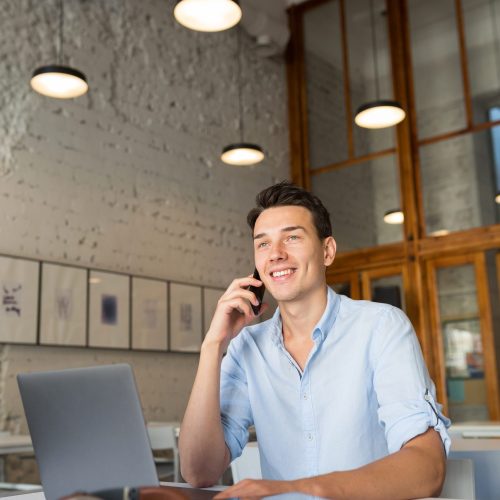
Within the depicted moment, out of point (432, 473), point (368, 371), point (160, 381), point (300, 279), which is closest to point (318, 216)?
point (300, 279)

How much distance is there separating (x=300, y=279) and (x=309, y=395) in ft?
1.09

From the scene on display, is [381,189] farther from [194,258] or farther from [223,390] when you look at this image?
[223,390]

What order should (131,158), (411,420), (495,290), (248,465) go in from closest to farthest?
(411,420) → (248,465) → (131,158) → (495,290)

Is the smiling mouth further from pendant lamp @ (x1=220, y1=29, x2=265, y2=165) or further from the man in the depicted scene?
pendant lamp @ (x1=220, y1=29, x2=265, y2=165)

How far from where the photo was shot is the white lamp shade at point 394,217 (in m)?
8.27

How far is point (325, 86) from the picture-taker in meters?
9.20

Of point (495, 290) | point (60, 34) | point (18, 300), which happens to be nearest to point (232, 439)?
point (18, 300)

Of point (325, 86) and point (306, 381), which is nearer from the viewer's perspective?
point (306, 381)

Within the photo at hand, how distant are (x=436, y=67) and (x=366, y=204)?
1.81 meters

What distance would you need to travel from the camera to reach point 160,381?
711 cm

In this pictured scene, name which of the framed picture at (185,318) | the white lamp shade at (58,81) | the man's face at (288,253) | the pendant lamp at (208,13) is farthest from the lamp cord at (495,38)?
the man's face at (288,253)

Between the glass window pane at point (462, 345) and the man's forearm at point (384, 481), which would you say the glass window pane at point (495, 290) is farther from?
the man's forearm at point (384, 481)

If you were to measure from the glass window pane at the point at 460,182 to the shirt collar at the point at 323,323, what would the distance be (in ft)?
19.8

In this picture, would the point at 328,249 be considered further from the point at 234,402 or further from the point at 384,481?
the point at 384,481
